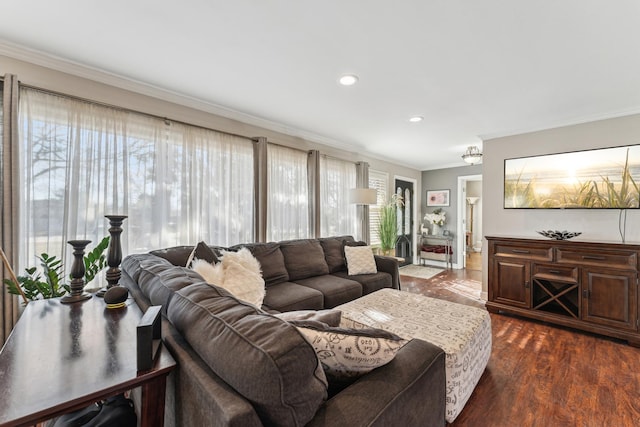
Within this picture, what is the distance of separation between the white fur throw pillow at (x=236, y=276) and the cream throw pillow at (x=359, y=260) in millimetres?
1393

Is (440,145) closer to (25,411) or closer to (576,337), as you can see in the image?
(576,337)

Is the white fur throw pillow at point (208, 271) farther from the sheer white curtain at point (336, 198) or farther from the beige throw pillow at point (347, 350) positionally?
the sheer white curtain at point (336, 198)

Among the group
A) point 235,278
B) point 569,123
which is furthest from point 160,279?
point 569,123

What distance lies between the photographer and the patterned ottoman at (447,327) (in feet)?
5.35

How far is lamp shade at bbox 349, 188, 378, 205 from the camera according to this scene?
4383 mm

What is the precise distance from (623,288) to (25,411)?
14.0 feet

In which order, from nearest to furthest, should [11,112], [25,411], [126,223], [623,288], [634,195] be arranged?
[25,411] < [11,112] < [126,223] < [623,288] < [634,195]

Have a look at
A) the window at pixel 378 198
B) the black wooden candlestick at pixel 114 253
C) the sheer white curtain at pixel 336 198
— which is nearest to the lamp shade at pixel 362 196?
the sheer white curtain at pixel 336 198

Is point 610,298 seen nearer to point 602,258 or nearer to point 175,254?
point 602,258

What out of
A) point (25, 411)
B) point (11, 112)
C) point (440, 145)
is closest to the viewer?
point (25, 411)

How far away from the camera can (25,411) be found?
0.69 meters

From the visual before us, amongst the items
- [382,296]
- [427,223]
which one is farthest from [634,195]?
[427,223]

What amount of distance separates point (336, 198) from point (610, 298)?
3370 millimetres

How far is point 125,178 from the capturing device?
97.3 inches
